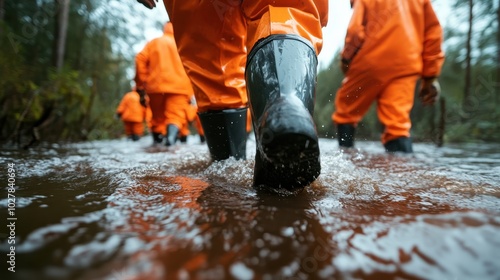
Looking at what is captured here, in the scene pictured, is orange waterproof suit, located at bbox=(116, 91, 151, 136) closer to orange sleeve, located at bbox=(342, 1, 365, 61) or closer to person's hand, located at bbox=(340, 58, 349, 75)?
person's hand, located at bbox=(340, 58, 349, 75)

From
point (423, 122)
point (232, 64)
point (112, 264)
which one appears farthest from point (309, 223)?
point (423, 122)

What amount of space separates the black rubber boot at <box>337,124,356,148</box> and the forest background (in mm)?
2043

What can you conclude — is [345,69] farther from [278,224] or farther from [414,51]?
[278,224]

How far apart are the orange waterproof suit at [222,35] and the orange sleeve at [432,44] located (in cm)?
177

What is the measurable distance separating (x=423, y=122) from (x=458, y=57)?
9.75ft

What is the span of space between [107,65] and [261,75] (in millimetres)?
10933

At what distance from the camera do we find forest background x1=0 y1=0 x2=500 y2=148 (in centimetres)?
437

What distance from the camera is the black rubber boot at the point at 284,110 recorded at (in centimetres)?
67

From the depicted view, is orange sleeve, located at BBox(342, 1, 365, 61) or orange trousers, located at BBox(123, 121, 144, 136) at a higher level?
orange sleeve, located at BBox(342, 1, 365, 61)

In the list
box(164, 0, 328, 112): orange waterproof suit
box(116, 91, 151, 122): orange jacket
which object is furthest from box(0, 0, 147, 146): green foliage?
box(164, 0, 328, 112): orange waterproof suit

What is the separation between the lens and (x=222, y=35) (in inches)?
51.4

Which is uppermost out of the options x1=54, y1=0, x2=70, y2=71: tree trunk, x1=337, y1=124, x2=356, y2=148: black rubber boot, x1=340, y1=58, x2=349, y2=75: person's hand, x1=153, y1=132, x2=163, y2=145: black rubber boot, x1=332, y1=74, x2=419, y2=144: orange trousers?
x1=54, y1=0, x2=70, y2=71: tree trunk

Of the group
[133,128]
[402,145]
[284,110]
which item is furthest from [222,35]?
[133,128]

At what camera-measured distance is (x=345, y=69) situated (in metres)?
2.71
